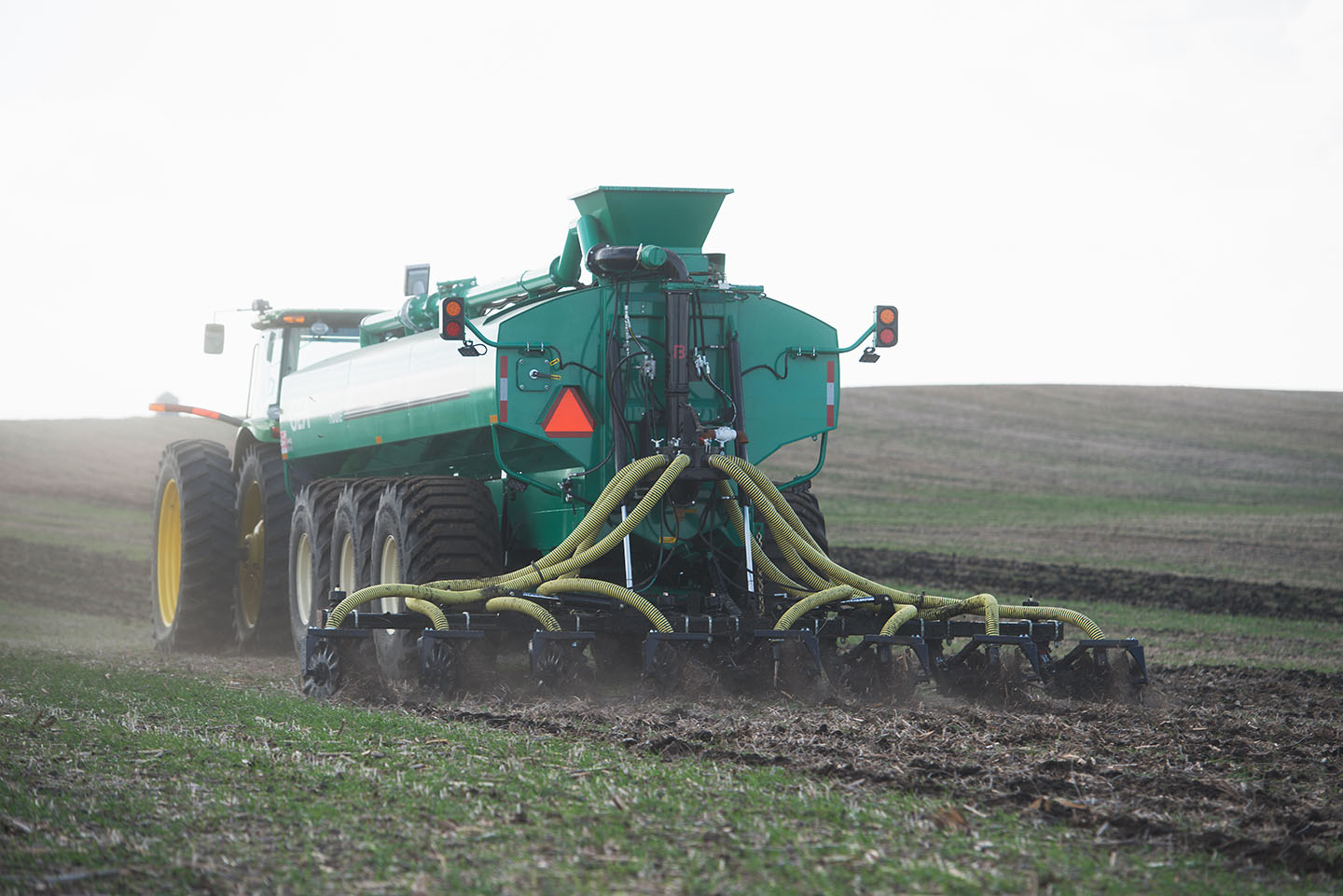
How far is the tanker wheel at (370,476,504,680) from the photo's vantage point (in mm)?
9562

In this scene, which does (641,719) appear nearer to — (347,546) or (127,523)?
(347,546)

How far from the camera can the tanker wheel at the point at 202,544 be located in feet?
46.0

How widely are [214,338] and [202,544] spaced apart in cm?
218

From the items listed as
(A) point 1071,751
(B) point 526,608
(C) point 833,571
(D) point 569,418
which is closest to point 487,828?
(A) point 1071,751

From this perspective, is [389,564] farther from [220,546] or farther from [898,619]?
[220,546]

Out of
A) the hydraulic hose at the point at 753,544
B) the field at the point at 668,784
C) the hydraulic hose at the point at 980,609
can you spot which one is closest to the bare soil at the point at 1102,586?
the field at the point at 668,784

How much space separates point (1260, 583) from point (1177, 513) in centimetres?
970

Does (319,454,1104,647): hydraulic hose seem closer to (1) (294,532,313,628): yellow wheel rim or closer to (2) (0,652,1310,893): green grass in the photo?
(2) (0,652,1310,893): green grass

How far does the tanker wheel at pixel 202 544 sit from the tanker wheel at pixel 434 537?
4585mm

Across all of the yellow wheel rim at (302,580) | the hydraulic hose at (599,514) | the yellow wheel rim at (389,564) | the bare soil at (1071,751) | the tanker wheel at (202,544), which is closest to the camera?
the bare soil at (1071,751)

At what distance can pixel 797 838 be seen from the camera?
4.80 metres

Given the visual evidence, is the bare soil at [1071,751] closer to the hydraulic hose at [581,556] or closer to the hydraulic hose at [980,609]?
the hydraulic hose at [980,609]

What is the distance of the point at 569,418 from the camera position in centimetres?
938

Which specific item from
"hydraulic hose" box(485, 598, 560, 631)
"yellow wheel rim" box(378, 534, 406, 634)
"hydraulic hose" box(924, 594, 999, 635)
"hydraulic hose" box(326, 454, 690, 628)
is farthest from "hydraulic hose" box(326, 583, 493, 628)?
"hydraulic hose" box(924, 594, 999, 635)
